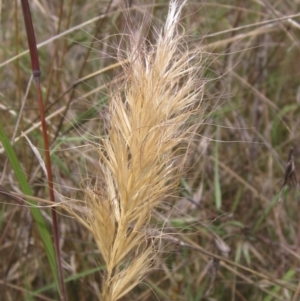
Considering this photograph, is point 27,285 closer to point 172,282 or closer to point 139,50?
point 172,282

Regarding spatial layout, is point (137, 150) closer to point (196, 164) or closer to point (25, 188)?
point (25, 188)

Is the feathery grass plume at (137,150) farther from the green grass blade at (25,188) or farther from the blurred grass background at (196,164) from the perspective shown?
the blurred grass background at (196,164)

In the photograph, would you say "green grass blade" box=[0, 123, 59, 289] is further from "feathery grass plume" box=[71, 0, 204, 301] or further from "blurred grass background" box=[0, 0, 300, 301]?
"blurred grass background" box=[0, 0, 300, 301]

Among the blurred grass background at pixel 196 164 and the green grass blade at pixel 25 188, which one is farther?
the blurred grass background at pixel 196 164

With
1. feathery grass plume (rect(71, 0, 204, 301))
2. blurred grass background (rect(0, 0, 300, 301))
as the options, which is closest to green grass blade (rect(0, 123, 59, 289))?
feathery grass plume (rect(71, 0, 204, 301))

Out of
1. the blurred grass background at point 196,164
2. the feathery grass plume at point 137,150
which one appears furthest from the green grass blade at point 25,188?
the blurred grass background at point 196,164
